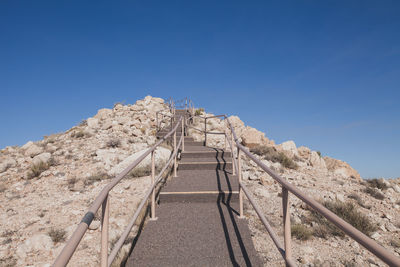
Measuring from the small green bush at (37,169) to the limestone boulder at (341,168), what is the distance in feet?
40.8

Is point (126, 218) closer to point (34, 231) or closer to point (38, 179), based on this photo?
point (34, 231)

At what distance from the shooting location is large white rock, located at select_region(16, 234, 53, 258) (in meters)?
3.42

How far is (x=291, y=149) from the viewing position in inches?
437

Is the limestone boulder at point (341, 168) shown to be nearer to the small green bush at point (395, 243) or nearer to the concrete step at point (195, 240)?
the small green bush at point (395, 243)

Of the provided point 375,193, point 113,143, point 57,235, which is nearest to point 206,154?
point 57,235

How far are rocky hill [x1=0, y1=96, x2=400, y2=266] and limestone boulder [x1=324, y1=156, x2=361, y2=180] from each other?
0.07 m

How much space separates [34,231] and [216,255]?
3919 millimetres

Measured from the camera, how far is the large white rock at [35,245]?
3.42 m

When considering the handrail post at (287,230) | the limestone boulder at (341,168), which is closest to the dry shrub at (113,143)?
the handrail post at (287,230)

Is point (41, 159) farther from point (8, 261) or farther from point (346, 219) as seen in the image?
point (346, 219)

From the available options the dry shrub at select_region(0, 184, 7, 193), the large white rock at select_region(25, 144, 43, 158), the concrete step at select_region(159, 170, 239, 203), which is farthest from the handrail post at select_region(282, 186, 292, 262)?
the large white rock at select_region(25, 144, 43, 158)

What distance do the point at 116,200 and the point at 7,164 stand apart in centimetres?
633

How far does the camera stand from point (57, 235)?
383 centimetres

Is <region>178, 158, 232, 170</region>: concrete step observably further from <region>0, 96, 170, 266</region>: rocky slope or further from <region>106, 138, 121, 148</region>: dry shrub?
<region>106, 138, 121, 148</region>: dry shrub
